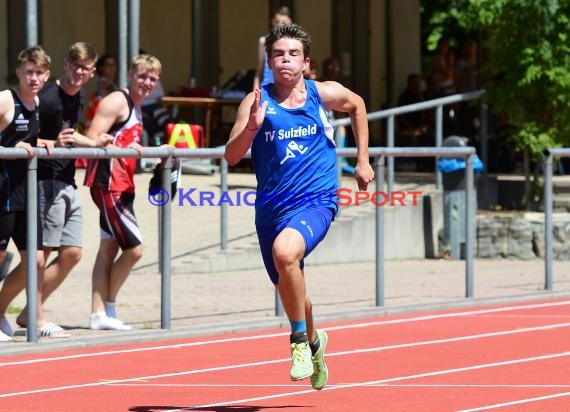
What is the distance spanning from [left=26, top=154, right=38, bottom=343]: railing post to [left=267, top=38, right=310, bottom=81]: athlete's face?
2.56 meters

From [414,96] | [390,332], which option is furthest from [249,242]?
[414,96]

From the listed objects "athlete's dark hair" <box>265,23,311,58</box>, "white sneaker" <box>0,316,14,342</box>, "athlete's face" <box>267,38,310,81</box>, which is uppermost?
"athlete's dark hair" <box>265,23,311,58</box>

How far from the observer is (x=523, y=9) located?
19.6m

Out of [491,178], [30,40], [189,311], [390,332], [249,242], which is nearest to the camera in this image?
[390,332]

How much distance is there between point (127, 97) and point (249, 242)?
4.56 metres

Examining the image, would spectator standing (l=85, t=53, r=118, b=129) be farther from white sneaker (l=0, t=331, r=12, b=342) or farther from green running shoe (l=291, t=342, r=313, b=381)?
green running shoe (l=291, t=342, r=313, b=381)

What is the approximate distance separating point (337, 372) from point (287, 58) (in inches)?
84.7

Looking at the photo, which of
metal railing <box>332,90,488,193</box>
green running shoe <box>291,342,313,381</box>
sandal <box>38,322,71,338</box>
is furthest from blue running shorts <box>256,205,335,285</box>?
metal railing <box>332,90,488,193</box>

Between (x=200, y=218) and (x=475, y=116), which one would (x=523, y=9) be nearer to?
(x=475, y=116)

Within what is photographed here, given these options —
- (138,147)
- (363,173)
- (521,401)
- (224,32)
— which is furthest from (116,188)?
(224,32)

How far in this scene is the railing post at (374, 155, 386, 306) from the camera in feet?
45.7

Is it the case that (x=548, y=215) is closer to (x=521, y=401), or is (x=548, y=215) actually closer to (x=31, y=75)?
(x=31, y=75)

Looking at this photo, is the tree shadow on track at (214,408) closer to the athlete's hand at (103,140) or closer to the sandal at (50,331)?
the sandal at (50,331)

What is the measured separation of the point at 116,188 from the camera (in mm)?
12320
